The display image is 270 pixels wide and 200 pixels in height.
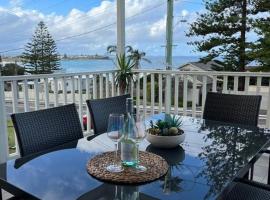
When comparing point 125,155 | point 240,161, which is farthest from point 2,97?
point 240,161

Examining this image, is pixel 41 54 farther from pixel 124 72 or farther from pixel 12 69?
pixel 124 72

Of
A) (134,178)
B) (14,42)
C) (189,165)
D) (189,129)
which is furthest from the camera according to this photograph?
(14,42)

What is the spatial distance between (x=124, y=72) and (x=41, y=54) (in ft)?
4.13

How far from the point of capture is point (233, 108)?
238 centimetres

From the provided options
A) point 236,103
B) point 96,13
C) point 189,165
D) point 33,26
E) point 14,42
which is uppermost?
point 96,13

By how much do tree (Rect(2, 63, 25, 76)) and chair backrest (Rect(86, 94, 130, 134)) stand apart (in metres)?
1.52

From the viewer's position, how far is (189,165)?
1.34 metres

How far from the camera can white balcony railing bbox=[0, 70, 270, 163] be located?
3189mm

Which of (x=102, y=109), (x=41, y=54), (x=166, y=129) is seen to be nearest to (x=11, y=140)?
(x=41, y=54)

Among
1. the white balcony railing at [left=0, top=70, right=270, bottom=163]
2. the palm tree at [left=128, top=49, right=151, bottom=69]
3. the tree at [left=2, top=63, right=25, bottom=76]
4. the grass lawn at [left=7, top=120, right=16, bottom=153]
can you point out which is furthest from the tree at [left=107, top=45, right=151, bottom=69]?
the grass lawn at [left=7, top=120, right=16, bottom=153]

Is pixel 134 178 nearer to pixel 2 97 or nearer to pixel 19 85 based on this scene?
pixel 2 97

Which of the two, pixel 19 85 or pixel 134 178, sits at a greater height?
pixel 19 85

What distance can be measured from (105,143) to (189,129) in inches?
25.9

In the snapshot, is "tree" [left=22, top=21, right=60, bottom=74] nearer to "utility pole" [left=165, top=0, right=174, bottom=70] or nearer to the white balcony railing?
the white balcony railing
